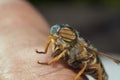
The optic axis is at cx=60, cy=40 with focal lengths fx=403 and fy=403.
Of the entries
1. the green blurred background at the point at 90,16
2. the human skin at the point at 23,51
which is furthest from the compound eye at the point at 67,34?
the green blurred background at the point at 90,16

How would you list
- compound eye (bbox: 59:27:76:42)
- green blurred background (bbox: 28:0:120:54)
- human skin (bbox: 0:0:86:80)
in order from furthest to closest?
green blurred background (bbox: 28:0:120:54)
compound eye (bbox: 59:27:76:42)
human skin (bbox: 0:0:86:80)

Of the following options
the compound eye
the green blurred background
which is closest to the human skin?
the compound eye

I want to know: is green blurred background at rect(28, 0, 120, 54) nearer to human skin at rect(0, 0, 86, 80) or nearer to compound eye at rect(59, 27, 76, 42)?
human skin at rect(0, 0, 86, 80)

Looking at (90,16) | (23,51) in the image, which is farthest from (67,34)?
(90,16)

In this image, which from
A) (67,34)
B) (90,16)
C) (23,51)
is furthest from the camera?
(90,16)

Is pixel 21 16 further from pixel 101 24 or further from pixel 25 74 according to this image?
pixel 101 24

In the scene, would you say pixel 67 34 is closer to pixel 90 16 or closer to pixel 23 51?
pixel 23 51
